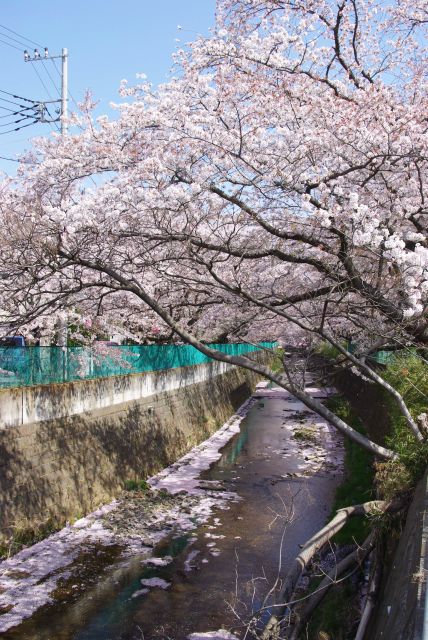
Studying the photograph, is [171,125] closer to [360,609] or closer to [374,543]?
[374,543]

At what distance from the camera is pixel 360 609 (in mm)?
6793

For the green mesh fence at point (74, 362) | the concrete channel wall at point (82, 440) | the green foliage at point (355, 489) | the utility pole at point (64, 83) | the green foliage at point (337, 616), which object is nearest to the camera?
the green foliage at point (337, 616)

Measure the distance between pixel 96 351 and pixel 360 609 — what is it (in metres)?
9.02

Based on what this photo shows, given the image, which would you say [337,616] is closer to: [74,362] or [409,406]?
[409,406]

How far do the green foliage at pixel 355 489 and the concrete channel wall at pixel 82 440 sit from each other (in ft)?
17.1

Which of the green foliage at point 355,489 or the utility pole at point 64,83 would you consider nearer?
Result: the green foliage at point 355,489

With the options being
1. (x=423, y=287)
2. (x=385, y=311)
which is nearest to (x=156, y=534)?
(x=385, y=311)

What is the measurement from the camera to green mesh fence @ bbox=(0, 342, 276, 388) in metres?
10.4

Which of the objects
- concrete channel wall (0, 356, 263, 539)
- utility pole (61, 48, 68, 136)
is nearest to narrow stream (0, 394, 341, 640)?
concrete channel wall (0, 356, 263, 539)

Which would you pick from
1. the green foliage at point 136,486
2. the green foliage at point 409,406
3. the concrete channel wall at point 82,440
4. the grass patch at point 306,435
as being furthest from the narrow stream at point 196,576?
the grass patch at point 306,435

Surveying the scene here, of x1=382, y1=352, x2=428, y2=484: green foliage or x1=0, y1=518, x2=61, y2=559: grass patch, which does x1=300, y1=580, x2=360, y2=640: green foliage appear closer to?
x1=382, y1=352, x2=428, y2=484: green foliage

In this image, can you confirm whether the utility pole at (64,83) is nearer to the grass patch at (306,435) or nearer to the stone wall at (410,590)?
the grass patch at (306,435)

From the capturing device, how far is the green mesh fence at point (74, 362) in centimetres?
1042

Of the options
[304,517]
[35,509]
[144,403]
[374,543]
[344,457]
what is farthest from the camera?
[344,457]
